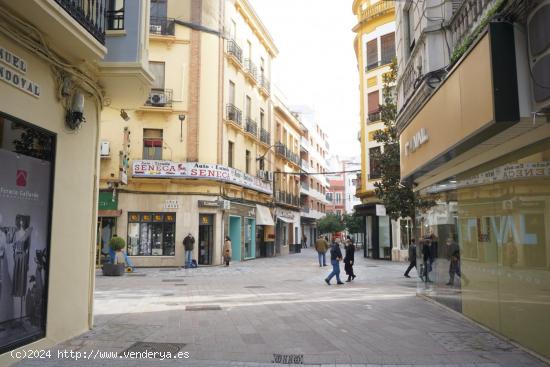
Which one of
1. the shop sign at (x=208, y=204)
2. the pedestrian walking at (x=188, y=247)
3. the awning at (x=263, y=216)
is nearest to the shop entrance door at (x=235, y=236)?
the awning at (x=263, y=216)

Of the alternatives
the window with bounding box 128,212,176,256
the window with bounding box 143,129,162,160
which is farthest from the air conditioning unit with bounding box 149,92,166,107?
the window with bounding box 128,212,176,256

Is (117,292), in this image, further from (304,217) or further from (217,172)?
(304,217)

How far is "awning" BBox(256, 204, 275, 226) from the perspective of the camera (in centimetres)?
3228

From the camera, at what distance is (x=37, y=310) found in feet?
21.0

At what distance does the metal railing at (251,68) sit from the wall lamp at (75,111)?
2386cm

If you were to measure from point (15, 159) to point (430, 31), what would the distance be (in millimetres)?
7905

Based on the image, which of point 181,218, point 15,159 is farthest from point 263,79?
point 15,159

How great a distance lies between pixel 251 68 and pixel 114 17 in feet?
78.4

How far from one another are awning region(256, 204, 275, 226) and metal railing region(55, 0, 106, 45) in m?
25.1

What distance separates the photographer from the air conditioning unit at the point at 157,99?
24.6 m

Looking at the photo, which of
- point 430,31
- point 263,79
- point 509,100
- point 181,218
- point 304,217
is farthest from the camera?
point 304,217

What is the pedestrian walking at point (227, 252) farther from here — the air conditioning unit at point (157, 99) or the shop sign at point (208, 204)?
the air conditioning unit at point (157, 99)

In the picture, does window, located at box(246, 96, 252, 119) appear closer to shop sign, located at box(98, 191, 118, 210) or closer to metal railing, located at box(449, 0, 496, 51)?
shop sign, located at box(98, 191, 118, 210)

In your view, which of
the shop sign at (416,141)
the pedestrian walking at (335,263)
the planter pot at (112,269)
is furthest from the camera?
the planter pot at (112,269)
